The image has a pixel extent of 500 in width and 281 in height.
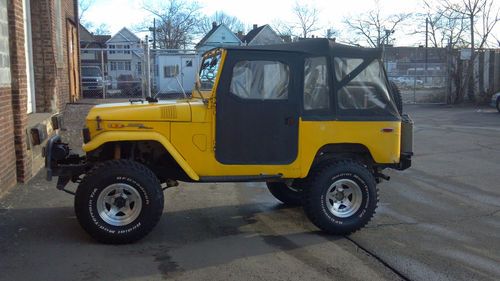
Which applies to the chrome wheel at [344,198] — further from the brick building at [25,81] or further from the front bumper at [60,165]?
the brick building at [25,81]

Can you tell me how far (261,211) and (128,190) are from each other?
2.07 meters

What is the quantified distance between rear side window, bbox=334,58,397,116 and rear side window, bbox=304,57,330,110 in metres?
0.14

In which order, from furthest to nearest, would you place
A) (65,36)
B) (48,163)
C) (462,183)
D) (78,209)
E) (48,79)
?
(65,36)
(48,79)
(462,183)
(48,163)
(78,209)

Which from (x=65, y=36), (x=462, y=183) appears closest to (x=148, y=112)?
(x=462, y=183)

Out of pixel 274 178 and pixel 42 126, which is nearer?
pixel 274 178

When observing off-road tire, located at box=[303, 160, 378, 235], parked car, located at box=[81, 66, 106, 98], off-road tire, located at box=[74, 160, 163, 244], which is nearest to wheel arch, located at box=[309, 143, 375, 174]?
off-road tire, located at box=[303, 160, 378, 235]

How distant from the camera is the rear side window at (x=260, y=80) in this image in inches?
228

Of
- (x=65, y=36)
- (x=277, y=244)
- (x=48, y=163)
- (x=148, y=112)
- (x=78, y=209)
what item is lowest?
(x=277, y=244)

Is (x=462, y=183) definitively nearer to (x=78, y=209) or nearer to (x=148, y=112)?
(x=148, y=112)

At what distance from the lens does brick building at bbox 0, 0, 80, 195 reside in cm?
745

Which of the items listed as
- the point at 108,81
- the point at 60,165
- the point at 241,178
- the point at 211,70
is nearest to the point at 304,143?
the point at 241,178

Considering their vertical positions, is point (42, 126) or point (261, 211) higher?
point (42, 126)

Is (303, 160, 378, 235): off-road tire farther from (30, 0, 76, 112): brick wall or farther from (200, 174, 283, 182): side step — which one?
(30, 0, 76, 112): brick wall

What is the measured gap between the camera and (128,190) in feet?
18.0
